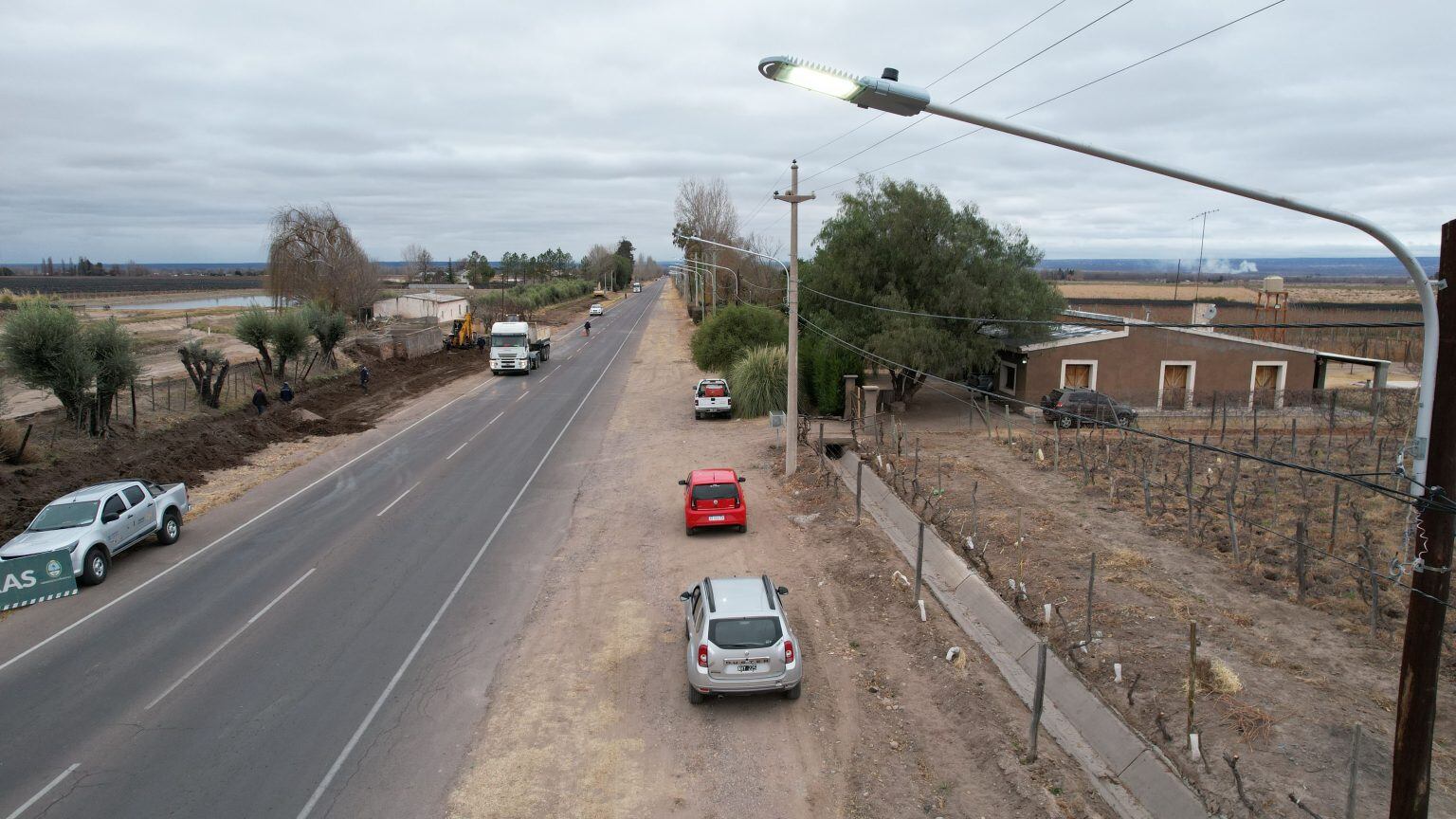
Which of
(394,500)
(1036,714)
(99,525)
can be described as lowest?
(394,500)

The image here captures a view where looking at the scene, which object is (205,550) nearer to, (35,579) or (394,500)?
(35,579)

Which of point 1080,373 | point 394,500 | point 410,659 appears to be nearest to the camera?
point 410,659

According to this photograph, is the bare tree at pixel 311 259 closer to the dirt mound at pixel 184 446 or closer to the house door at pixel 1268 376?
the dirt mound at pixel 184 446

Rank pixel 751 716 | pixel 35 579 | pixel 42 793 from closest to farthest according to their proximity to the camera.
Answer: pixel 42 793 → pixel 751 716 → pixel 35 579

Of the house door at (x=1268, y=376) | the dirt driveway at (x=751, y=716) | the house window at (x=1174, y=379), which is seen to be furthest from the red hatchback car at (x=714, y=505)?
the house door at (x=1268, y=376)

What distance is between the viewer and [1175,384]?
38.3 m

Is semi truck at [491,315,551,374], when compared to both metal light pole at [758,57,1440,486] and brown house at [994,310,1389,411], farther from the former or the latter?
metal light pole at [758,57,1440,486]

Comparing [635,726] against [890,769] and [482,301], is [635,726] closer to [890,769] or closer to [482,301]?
[890,769]

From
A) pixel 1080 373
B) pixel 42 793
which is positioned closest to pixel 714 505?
pixel 42 793

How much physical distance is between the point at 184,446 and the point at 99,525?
11695 millimetres

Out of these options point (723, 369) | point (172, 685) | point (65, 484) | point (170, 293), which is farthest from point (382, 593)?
point (170, 293)

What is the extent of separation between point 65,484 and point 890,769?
2388cm

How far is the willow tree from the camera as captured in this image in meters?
33.9

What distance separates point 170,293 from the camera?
14675 centimetres
